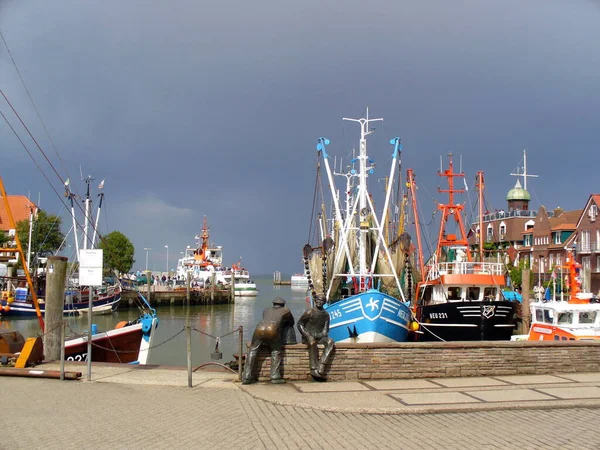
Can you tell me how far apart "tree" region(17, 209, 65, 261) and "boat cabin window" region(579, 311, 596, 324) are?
66.3m

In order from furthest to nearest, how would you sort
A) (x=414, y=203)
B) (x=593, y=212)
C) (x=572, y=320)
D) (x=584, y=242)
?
(x=584, y=242) → (x=593, y=212) → (x=414, y=203) → (x=572, y=320)

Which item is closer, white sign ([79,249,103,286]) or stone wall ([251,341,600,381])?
stone wall ([251,341,600,381])

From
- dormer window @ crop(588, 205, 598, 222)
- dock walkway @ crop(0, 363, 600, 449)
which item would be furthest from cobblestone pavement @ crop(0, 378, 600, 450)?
dormer window @ crop(588, 205, 598, 222)

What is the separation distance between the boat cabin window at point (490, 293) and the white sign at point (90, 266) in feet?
71.1

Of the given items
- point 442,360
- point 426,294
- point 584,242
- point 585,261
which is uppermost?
point 584,242

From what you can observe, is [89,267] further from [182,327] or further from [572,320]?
[182,327]

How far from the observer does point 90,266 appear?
12.5 meters

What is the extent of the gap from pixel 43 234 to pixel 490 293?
206ft

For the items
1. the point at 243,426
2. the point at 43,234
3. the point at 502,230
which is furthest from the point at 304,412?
the point at 502,230

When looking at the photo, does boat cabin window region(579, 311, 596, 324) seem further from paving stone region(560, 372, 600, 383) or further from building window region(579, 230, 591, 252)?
building window region(579, 230, 591, 252)

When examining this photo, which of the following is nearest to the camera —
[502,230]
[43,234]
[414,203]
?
[414,203]

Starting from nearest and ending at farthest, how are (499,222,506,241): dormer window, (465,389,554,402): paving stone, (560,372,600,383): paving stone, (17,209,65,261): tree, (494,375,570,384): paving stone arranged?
(465,389,554,402): paving stone, (494,375,570,384): paving stone, (560,372,600,383): paving stone, (17,209,65,261): tree, (499,222,506,241): dormer window

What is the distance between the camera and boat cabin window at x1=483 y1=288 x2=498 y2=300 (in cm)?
2923

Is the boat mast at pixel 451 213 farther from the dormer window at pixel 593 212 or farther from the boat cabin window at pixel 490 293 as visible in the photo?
→ the dormer window at pixel 593 212
